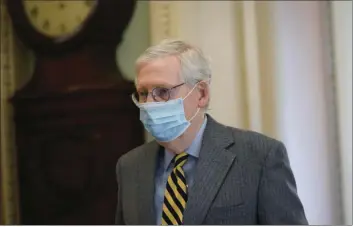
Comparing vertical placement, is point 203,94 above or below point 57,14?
below

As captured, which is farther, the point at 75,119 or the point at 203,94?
the point at 75,119

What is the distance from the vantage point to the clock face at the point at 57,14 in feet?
5.86

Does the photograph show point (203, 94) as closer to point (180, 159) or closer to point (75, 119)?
point (180, 159)

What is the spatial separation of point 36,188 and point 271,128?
33.6 inches

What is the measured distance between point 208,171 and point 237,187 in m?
0.06

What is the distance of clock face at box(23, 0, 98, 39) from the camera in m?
1.79

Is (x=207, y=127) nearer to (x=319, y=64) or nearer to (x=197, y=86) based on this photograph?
(x=197, y=86)

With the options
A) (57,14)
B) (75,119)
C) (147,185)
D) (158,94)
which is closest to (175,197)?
(147,185)

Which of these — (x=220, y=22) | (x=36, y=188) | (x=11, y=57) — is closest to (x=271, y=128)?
(x=220, y=22)

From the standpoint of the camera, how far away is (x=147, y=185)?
3.06 feet

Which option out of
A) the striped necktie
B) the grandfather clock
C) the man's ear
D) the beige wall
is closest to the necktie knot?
the striped necktie

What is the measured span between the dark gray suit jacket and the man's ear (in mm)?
62

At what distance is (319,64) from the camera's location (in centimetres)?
166

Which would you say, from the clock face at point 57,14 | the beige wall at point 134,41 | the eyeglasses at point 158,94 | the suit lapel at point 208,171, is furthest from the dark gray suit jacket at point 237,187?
the clock face at point 57,14
